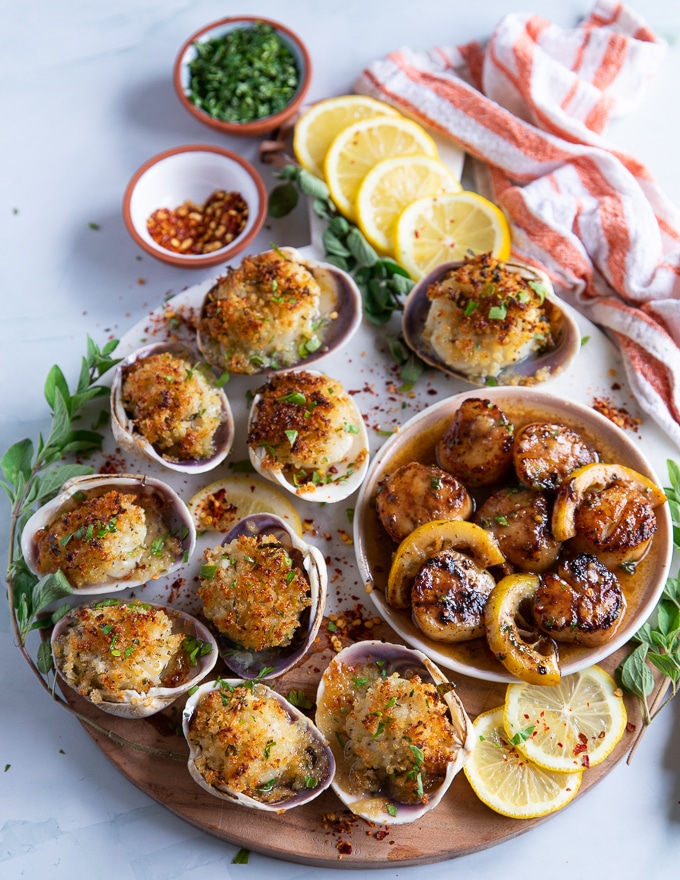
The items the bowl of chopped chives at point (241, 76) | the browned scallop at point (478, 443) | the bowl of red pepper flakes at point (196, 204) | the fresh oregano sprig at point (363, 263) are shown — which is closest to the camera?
the browned scallop at point (478, 443)

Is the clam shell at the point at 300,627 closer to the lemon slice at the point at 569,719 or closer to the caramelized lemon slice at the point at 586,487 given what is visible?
the lemon slice at the point at 569,719

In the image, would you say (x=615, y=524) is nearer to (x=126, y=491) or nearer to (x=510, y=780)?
(x=510, y=780)

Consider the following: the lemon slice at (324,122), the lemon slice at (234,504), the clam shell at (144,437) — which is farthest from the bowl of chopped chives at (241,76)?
the lemon slice at (234,504)

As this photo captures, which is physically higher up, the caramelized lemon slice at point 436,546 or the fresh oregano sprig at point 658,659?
the caramelized lemon slice at point 436,546

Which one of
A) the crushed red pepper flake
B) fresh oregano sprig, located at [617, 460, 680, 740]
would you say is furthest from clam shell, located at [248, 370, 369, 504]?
fresh oregano sprig, located at [617, 460, 680, 740]

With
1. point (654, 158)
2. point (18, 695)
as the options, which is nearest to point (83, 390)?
point (18, 695)

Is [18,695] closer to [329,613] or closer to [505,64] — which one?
[329,613]
